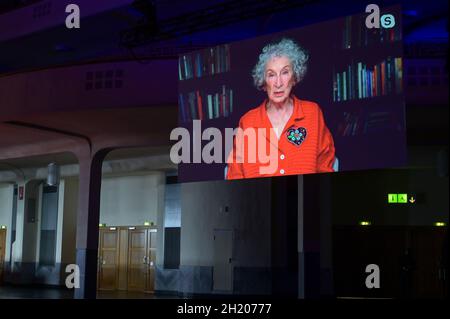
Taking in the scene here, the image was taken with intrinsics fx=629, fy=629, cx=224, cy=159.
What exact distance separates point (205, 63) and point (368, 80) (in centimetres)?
381

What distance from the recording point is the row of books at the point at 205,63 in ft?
43.6

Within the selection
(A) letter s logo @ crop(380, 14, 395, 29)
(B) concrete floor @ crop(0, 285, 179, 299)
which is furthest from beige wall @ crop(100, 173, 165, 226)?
(A) letter s logo @ crop(380, 14, 395, 29)

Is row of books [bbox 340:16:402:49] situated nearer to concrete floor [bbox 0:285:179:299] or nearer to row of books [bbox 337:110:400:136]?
row of books [bbox 337:110:400:136]

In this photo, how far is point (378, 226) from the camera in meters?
19.3

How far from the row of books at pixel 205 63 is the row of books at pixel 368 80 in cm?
262

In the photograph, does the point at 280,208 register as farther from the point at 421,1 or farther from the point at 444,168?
the point at 421,1

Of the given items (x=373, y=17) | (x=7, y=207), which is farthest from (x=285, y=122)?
(x=7, y=207)

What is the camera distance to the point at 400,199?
19.2m

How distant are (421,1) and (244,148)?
845cm

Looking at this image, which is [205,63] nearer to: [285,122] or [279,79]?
[279,79]

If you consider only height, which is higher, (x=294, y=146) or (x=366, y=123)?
(x=366, y=123)

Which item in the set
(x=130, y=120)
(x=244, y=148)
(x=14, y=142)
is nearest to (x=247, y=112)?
(x=244, y=148)

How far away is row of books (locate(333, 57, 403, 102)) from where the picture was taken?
35.6ft

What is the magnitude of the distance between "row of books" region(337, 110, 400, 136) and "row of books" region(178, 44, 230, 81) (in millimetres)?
2954
